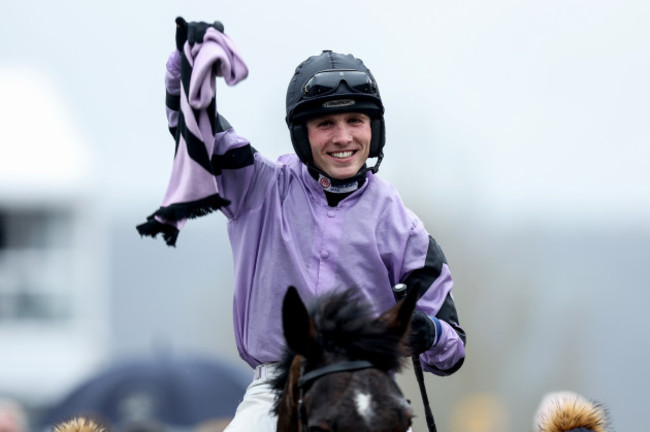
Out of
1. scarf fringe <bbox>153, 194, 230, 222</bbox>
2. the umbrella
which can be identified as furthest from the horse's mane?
the umbrella

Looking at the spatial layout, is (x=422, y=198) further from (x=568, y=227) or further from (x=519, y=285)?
(x=568, y=227)

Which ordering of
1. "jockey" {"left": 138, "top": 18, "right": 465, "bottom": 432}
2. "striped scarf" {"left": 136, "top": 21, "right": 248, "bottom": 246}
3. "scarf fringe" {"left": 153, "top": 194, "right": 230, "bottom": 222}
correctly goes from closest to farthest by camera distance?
→ "striped scarf" {"left": 136, "top": 21, "right": 248, "bottom": 246}
"scarf fringe" {"left": 153, "top": 194, "right": 230, "bottom": 222}
"jockey" {"left": 138, "top": 18, "right": 465, "bottom": 432}

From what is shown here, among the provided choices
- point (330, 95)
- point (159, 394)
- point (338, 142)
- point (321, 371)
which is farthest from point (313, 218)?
point (159, 394)

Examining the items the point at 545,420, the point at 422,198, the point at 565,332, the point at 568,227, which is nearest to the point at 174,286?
the point at 568,227

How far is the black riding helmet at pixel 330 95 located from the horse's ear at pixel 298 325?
45.5 inches

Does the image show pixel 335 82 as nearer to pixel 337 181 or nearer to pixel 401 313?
Result: pixel 337 181

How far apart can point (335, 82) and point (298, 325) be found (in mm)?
1280

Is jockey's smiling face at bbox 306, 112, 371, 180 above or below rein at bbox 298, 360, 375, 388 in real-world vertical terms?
above

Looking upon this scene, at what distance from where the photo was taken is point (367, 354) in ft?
13.9

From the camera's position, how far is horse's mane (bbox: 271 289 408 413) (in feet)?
13.9

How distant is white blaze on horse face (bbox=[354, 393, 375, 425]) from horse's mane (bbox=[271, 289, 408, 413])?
21 centimetres

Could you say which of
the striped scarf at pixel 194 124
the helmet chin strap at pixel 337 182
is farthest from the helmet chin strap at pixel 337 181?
the striped scarf at pixel 194 124

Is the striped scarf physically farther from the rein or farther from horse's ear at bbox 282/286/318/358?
the rein

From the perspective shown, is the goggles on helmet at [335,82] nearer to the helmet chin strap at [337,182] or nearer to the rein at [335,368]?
the helmet chin strap at [337,182]
